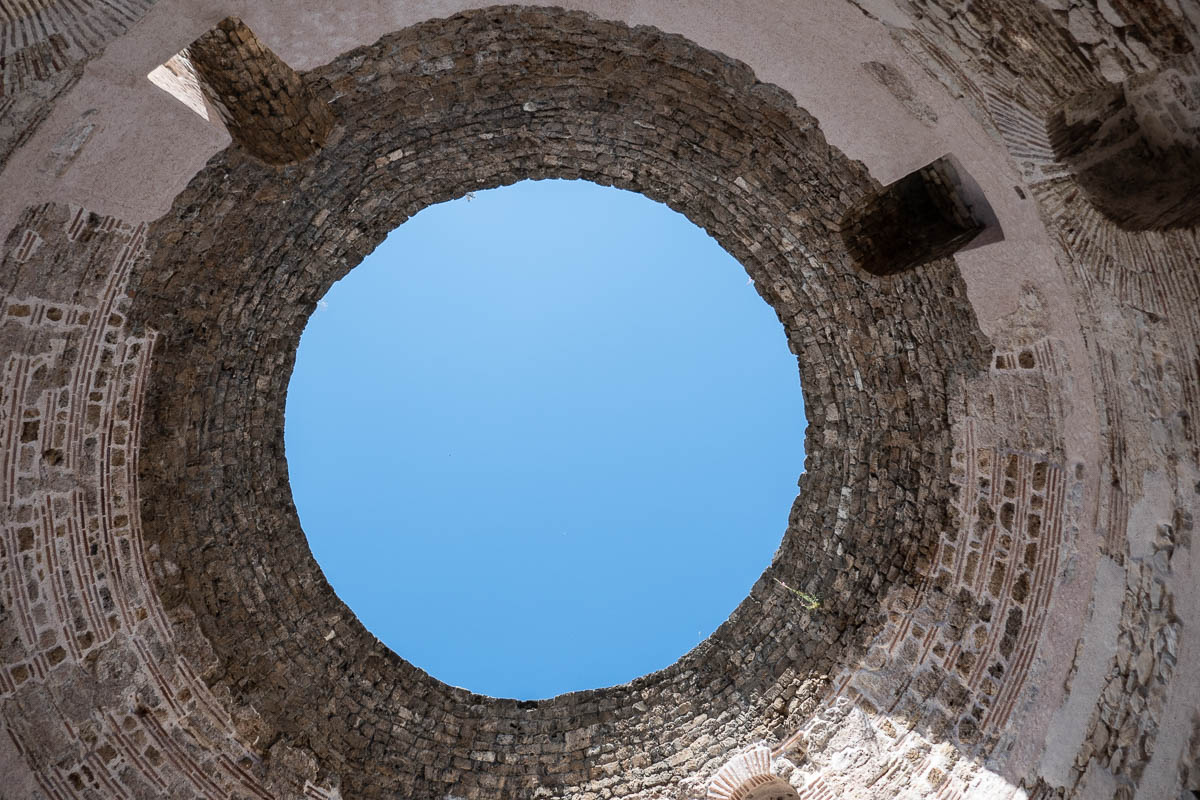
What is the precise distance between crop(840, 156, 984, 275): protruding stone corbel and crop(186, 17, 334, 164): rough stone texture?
3562 mm

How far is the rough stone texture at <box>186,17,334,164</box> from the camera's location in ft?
15.4

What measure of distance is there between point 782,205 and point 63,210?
4.51m

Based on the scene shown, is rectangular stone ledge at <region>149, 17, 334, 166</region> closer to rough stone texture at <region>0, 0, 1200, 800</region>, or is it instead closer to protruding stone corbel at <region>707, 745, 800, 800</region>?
rough stone texture at <region>0, 0, 1200, 800</region>

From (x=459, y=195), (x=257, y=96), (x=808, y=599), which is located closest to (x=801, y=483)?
(x=808, y=599)

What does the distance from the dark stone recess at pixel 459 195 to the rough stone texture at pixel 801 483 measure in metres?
0.02

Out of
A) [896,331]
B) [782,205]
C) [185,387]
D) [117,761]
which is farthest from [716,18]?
[117,761]

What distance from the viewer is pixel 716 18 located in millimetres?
4762

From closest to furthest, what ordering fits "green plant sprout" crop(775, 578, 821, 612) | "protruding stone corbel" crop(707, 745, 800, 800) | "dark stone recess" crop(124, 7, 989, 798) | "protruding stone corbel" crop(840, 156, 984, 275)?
"protruding stone corbel" crop(840, 156, 984, 275) < "dark stone recess" crop(124, 7, 989, 798) < "protruding stone corbel" crop(707, 745, 800, 800) < "green plant sprout" crop(775, 578, 821, 612)

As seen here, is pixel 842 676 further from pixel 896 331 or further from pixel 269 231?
pixel 269 231

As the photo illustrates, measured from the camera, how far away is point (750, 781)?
19.6 ft

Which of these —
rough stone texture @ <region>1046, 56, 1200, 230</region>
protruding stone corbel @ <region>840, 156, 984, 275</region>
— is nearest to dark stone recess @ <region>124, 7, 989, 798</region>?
protruding stone corbel @ <region>840, 156, 984, 275</region>

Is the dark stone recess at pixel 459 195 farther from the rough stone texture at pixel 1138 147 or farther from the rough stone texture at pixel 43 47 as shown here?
the rough stone texture at pixel 1138 147

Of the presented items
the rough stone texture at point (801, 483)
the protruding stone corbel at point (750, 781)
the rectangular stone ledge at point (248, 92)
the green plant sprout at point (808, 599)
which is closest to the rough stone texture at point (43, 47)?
the rough stone texture at point (801, 483)

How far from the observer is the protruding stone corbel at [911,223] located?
5062 mm
